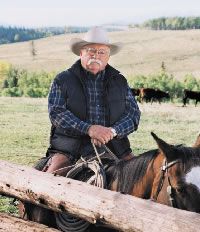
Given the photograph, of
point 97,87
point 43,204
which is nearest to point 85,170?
point 43,204

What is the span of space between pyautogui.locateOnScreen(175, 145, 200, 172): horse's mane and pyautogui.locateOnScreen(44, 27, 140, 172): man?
4.50 ft

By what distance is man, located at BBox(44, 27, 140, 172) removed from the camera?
5.53 metres

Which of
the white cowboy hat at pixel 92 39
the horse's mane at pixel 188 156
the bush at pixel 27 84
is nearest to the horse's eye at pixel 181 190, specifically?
the horse's mane at pixel 188 156

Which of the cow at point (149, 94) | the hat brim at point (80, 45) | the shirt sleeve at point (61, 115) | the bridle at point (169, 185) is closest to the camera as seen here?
the bridle at point (169, 185)

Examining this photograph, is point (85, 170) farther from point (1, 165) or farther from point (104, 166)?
point (1, 165)

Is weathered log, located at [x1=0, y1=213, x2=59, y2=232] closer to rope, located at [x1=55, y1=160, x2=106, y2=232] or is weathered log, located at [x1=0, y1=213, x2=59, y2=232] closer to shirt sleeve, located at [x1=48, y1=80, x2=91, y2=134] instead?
rope, located at [x1=55, y1=160, x2=106, y2=232]

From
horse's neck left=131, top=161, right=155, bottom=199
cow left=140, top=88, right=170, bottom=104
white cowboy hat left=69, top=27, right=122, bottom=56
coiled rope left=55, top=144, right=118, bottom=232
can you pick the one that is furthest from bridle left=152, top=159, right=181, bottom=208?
cow left=140, top=88, right=170, bottom=104

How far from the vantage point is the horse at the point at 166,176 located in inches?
155

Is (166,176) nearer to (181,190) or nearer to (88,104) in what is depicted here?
(181,190)

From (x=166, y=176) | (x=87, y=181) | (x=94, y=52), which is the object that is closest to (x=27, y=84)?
(x=94, y=52)

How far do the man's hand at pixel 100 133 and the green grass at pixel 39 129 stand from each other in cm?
441

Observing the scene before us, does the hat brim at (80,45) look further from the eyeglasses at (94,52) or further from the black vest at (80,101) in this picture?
the black vest at (80,101)

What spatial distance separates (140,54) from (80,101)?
347 feet

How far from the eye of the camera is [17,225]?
5297 millimetres
